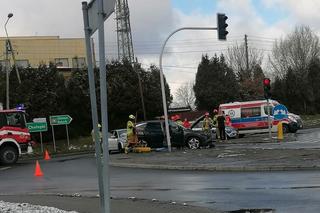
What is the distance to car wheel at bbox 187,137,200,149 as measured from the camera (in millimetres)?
28453

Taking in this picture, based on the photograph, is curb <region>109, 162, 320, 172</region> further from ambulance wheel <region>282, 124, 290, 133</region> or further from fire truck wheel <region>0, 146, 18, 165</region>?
ambulance wheel <region>282, 124, 290, 133</region>

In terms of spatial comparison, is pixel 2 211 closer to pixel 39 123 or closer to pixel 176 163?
pixel 176 163

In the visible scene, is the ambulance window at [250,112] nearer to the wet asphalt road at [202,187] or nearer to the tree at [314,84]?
the wet asphalt road at [202,187]

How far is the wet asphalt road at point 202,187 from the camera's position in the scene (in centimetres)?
1041

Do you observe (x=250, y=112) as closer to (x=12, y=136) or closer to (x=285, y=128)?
(x=285, y=128)

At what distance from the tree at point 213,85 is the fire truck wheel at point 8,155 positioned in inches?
1624

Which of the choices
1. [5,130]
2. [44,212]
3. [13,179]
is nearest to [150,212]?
[44,212]

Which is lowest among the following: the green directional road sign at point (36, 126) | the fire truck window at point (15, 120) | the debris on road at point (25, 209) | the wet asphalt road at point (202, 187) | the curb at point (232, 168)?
the wet asphalt road at point (202, 187)

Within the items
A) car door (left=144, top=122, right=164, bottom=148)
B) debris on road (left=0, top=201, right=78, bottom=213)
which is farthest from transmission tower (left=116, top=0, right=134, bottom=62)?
debris on road (left=0, top=201, right=78, bottom=213)

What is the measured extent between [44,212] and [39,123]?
28.5 meters

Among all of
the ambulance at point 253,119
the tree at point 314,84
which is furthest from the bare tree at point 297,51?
the ambulance at point 253,119

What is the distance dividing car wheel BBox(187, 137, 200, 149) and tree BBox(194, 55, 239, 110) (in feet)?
125

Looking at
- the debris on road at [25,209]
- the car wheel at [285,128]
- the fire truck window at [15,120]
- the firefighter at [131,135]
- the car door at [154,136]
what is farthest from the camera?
the car wheel at [285,128]

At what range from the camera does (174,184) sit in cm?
1424
